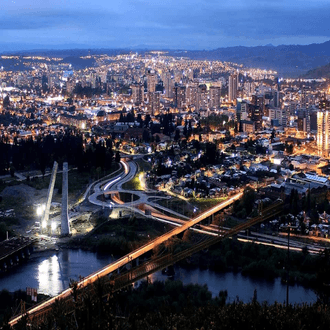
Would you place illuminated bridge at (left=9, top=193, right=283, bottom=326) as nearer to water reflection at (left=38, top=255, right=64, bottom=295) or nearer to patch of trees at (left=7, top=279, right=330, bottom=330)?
water reflection at (left=38, top=255, right=64, bottom=295)

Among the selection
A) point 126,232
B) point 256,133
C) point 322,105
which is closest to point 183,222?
point 126,232

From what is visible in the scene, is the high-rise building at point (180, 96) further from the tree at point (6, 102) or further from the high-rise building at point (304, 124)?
the high-rise building at point (304, 124)

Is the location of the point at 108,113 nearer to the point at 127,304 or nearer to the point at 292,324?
the point at 127,304

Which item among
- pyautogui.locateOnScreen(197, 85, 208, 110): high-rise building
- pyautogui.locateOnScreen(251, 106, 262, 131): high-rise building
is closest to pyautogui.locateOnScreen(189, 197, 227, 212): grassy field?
pyautogui.locateOnScreen(251, 106, 262, 131): high-rise building

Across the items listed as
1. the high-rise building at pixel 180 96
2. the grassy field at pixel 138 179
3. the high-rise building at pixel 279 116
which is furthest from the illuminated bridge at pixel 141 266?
the high-rise building at pixel 180 96

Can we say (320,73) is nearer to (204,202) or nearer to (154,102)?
(154,102)

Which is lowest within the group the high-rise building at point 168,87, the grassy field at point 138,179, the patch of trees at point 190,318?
the grassy field at point 138,179

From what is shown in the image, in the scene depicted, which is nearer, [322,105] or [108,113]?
[322,105]
